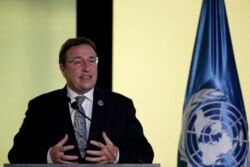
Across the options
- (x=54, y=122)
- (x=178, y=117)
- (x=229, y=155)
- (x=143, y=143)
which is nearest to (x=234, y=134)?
(x=229, y=155)

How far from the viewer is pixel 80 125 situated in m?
3.01

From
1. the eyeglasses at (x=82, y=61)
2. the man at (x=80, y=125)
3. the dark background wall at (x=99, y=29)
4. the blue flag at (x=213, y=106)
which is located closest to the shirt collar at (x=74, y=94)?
the man at (x=80, y=125)

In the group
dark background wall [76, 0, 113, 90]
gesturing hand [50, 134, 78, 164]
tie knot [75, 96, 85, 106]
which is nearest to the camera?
gesturing hand [50, 134, 78, 164]

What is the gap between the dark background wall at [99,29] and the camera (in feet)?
14.7

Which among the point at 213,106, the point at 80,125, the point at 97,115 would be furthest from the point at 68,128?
the point at 213,106

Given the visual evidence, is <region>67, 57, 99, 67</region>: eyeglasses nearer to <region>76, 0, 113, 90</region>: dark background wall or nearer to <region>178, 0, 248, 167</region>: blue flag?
<region>178, 0, 248, 167</region>: blue flag

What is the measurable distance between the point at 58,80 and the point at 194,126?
2302 mm

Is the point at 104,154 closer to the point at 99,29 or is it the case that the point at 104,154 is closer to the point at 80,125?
the point at 80,125

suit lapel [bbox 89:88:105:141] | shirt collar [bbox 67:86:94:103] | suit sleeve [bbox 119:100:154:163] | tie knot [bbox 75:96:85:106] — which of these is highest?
shirt collar [bbox 67:86:94:103]

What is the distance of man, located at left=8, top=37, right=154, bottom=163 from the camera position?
2783 mm

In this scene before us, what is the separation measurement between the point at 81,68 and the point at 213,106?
0.96 meters

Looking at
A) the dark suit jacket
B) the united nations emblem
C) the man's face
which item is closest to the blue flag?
the united nations emblem

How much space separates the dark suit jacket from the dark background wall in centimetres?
124

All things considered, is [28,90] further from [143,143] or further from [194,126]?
[194,126]
